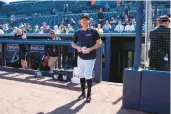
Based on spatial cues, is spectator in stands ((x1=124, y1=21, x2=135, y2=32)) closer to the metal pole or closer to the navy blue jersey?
the navy blue jersey

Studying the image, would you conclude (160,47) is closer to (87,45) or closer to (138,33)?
(138,33)

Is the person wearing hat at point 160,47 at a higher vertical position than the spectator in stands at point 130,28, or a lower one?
lower

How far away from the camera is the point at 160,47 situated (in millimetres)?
4531

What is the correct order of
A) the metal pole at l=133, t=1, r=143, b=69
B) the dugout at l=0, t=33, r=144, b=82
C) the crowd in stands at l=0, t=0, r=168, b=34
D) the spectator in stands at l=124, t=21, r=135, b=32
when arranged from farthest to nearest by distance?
the crowd in stands at l=0, t=0, r=168, b=34 < the spectator in stands at l=124, t=21, r=135, b=32 < the dugout at l=0, t=33, r=144, b=82 < the metal pole at l=133, t=1, r=143, b=69

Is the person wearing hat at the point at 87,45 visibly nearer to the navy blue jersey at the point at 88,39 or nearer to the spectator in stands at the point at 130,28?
the navy blue jersey at the point at 88,39

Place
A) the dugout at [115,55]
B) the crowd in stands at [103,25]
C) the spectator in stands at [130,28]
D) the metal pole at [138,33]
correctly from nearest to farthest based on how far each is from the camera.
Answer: the metal pole at [138,33], the dugout at [115,55], the spectator in stands at [130,28], the crowd in stands at [103,25]

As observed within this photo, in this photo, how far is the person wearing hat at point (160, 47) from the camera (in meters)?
4.46

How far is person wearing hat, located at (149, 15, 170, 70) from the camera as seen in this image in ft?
14.6

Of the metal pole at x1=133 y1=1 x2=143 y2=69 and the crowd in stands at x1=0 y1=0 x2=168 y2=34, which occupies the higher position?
the crowd in stands at x1=0 y1=0 x2=168 y2=34

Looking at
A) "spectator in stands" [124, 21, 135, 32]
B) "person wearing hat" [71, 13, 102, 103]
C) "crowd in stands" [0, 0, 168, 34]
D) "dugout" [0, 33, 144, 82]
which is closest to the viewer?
"person wearing hat" [71, 13, 102, 103]

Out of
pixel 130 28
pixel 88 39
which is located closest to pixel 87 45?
pixel 88 39

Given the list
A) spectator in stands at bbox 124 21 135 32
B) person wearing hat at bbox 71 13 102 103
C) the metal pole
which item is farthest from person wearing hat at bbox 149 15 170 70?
spectator in stands at bbox 124 21 135 32

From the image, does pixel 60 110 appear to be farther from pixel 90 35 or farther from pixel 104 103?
pixel 90 35

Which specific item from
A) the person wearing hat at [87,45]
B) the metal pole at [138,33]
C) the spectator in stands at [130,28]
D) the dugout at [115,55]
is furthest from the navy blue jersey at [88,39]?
the spectator in stands at [130,28]
